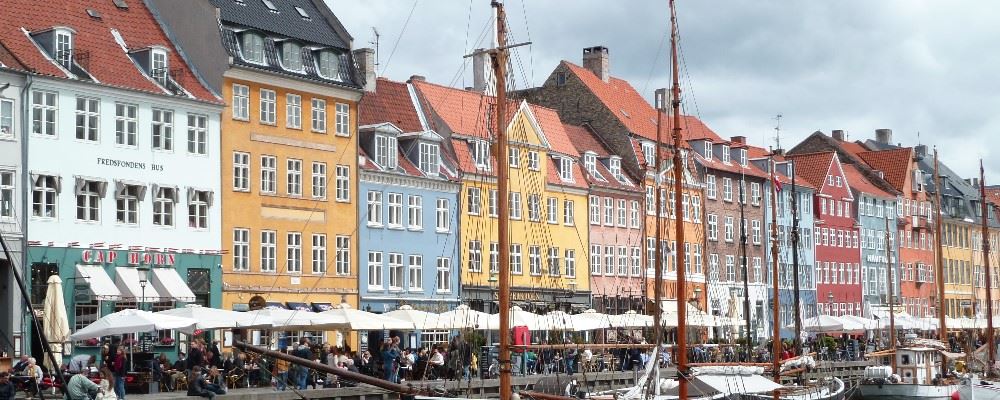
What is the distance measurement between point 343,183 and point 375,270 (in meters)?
3.87

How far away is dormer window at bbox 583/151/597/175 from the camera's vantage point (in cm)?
7819

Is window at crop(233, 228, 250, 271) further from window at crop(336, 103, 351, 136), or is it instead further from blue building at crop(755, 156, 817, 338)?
blue building at crop(755, 156, 817, 338)

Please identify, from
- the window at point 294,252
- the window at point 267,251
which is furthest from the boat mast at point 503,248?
the window at point 294,252

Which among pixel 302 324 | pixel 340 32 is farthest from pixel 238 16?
pixel 302 324

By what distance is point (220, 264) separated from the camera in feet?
181

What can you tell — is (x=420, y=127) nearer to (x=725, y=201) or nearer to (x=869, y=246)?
(x=725, y=201)

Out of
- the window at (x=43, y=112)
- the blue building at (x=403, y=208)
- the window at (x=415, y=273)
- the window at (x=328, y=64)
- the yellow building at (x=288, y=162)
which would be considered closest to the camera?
the window at (x=43, y=112)

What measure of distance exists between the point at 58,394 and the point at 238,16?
21725 mm

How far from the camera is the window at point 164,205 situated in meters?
53.2

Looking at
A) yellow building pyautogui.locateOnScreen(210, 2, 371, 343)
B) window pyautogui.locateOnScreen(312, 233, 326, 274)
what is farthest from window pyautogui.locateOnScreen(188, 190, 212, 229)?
window pyautogui.locateOnScreen(312, 233, 326, 274)

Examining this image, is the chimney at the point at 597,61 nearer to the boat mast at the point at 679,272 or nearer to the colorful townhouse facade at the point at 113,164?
the colorful townhouse facade at the point at 113,164

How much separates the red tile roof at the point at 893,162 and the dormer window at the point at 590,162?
40027 millimetres

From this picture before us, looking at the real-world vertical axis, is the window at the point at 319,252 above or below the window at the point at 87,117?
below

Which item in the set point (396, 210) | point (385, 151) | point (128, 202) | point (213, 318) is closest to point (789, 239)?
point (396, 210)
